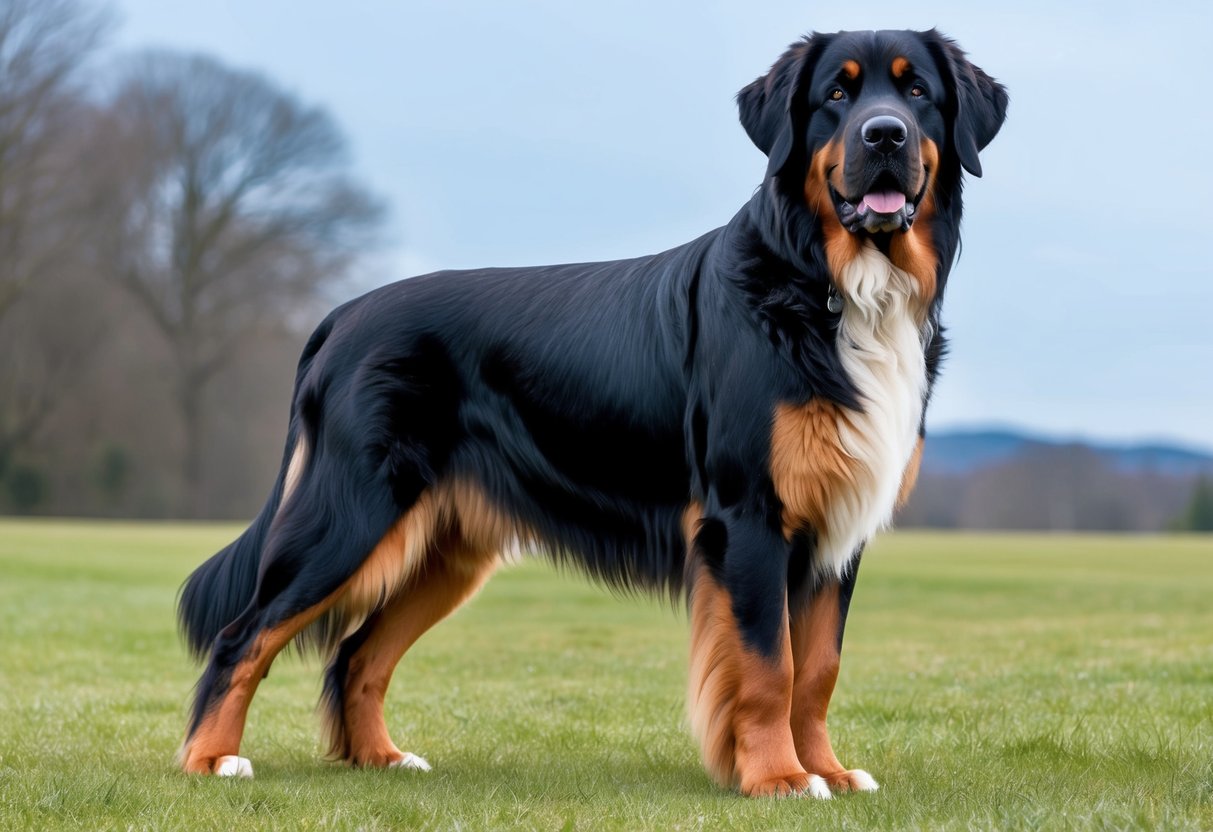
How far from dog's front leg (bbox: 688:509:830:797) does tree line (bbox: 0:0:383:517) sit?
3516cm

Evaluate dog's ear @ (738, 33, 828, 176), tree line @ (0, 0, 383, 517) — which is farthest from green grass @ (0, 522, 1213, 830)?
tree line @ (0, 0, 383, 517)

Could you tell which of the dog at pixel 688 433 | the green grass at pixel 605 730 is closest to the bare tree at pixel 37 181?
the green grass at pixel 605 730

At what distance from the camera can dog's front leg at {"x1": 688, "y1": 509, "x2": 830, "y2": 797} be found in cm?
427

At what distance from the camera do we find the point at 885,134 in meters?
4.18

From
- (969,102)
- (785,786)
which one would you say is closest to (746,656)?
(785,786)

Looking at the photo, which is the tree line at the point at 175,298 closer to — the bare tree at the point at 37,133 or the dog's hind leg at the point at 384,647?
the bare tree at the point at 37,133

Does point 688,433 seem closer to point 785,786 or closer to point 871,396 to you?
point 871,396

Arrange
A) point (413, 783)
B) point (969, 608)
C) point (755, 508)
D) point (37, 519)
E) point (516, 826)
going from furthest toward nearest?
point (37, 519), point (969, 608), point (413, 783), point (755, 508), point (516, 826)

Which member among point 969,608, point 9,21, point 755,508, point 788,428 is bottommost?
point 969,608

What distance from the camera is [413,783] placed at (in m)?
4.66

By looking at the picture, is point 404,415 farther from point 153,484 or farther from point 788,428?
point 153,484

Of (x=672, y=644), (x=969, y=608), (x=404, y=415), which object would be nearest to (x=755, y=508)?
(x=404, y=415)

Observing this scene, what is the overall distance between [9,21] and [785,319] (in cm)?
3169

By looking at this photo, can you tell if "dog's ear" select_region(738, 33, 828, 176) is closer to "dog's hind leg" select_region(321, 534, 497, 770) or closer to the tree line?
"dog's hind leg" select_region(321, 534, 497, 770)
